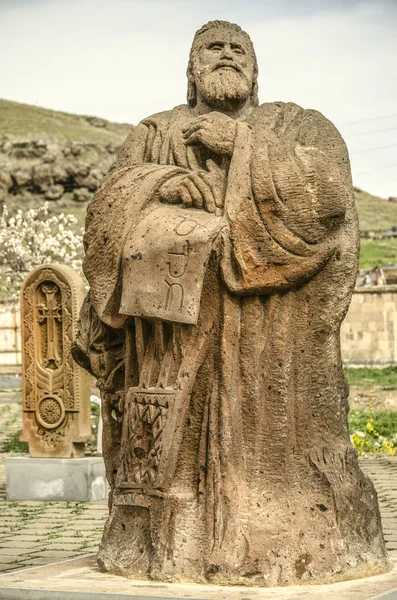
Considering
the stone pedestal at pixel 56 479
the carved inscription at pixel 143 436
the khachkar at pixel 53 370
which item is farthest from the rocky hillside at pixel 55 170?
the carved inscription at pixel 143 436

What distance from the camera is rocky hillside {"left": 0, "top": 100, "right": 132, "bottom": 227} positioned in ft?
325

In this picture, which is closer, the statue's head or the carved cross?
the statue's head

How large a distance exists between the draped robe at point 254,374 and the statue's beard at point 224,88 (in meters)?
0.29

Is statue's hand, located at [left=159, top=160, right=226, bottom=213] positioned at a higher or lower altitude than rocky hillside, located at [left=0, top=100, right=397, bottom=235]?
lower

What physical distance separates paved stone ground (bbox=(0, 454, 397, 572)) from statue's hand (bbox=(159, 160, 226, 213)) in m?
3.06

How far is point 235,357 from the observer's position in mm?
6137

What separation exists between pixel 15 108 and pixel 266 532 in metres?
120

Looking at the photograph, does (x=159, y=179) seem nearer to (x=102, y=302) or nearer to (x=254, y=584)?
(x=102, y=302)

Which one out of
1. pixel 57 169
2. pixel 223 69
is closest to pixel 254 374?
pixel 223 69

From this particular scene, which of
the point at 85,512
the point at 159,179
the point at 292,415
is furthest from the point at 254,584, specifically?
the point at 85,512

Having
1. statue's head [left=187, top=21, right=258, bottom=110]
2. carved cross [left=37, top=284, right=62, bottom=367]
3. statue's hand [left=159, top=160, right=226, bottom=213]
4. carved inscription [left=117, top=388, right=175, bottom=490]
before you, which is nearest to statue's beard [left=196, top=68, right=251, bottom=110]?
statue's head [left=187, top=21, right=258, bottom=110]

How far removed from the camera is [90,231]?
6363mm

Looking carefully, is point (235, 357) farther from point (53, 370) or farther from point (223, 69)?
point (53, 370)

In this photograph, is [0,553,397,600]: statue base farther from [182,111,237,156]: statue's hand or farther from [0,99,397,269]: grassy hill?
[0,99,397,269]: grassy hill
